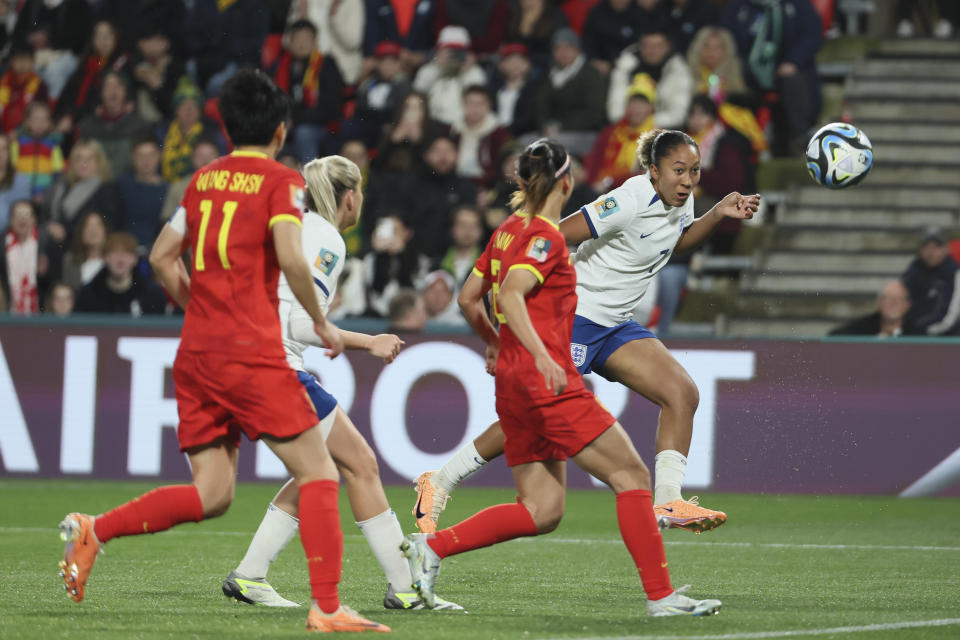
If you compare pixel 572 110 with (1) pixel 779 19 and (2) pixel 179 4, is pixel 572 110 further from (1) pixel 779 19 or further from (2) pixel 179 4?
(2) pixel 179 4

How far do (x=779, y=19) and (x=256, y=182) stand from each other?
1127 centimetres

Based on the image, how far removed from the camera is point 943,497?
489 inches

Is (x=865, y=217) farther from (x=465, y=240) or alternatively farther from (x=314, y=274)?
(x=314, y=274)

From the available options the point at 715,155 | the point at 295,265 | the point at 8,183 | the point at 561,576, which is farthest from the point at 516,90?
the point at 295,265

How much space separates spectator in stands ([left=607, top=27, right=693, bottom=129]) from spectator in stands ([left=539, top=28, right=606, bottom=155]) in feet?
0.52

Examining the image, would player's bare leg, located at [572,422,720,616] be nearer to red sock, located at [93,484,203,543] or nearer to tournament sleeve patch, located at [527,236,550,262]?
tournament sleeve patch, located at [527,236,550,262]

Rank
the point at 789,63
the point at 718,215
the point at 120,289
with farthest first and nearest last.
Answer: the point at 789,63 < the point at 120,289 < the point at 718,215

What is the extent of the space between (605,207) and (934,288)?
6.69 m

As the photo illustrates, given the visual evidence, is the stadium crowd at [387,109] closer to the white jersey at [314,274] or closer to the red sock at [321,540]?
the white jersey at [314,274]

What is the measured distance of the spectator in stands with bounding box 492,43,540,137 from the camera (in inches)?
615

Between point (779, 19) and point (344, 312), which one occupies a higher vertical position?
point (779, 19)

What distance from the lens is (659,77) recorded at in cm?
1548

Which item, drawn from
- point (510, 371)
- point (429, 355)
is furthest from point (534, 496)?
point (429, 355)

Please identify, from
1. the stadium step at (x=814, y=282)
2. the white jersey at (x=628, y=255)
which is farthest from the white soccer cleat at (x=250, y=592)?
the stadium step at (x=814, y=282)
